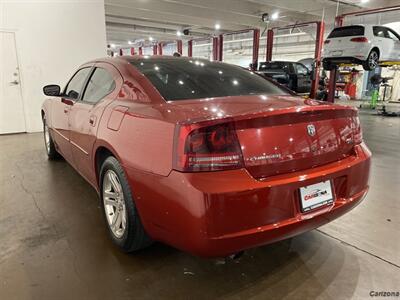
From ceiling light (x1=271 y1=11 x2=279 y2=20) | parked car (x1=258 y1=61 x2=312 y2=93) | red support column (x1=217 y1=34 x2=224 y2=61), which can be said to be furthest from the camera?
red support column (x1=217 y1=34 x2=224 y2=61)

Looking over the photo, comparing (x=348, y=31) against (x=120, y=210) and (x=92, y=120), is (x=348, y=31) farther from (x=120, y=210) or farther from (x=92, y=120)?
(x=120, y=210)

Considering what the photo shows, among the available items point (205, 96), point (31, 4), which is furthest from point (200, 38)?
point (205, 96)

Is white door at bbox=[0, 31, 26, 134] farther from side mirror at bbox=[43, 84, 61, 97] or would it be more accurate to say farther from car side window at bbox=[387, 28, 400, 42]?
car side window at bbox=[387, 28, 400, 42]

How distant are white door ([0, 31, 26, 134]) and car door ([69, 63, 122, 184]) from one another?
456 centimetres

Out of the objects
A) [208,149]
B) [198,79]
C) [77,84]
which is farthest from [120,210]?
[77,84]

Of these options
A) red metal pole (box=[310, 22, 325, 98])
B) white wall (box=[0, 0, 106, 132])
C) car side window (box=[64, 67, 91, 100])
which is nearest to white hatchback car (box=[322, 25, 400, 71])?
red metal pole (box=[310, 22, 325, 98])

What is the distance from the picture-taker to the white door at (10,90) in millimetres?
6100

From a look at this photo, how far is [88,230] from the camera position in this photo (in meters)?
2.27

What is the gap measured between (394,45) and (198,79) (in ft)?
31.6

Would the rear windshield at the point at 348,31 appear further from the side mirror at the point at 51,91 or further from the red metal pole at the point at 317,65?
the side mirror at the point at 51,91

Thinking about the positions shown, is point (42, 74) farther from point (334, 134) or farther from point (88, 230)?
point (334, 134)

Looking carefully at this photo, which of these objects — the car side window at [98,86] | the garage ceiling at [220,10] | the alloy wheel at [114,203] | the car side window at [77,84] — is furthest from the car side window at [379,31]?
the alloy wheel at [114,203]

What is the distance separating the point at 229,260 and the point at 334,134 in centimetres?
97

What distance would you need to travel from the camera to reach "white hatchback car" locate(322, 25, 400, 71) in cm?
816
